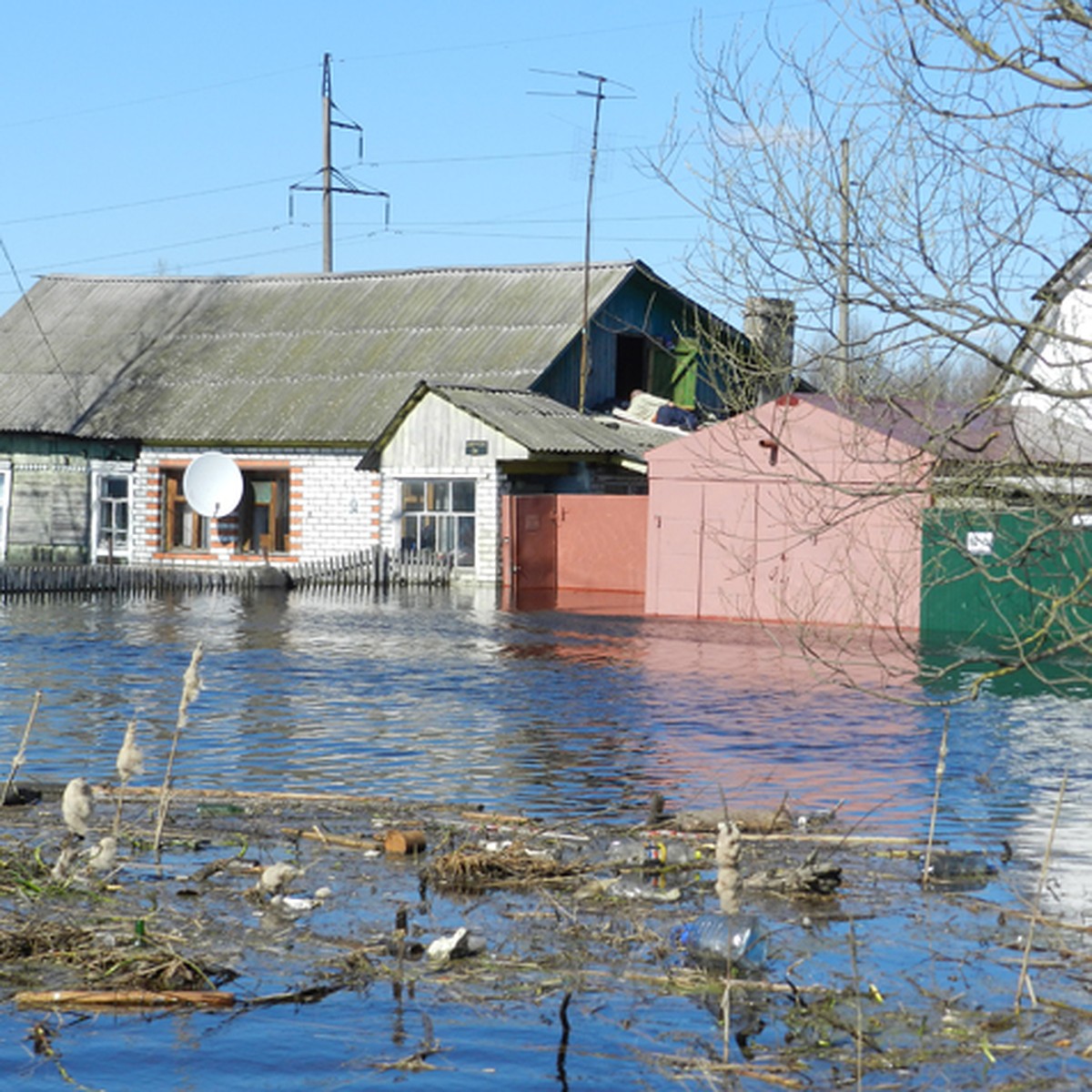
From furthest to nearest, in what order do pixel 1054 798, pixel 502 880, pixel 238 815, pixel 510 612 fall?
1. pixel 510 612
2. pixel 1054 798
3. pixel 238 815
4. pixel 502 880

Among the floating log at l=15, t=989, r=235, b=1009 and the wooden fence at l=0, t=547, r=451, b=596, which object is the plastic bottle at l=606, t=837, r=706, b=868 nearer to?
the floating log at l=15, t=989, r=235, b=1009

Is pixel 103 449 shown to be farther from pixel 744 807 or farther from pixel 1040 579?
pixel 744 807

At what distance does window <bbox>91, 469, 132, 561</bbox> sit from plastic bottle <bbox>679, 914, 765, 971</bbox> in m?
35.3

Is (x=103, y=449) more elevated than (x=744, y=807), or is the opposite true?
(x=103, y=449)

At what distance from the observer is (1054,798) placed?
39.9 feet

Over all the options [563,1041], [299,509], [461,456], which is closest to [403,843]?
[563,1041]

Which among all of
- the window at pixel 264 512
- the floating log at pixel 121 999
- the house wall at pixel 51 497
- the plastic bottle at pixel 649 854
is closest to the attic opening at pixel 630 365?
the window at pixel 264 512

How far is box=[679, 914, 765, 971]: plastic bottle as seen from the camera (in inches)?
291

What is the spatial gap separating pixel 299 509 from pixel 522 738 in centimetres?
2472

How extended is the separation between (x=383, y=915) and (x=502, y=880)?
0.86 m

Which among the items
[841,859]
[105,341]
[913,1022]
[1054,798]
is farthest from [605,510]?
[913,1022]

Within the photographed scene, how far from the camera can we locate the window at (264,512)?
3981 cm

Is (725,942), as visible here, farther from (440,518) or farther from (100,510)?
(100,510)

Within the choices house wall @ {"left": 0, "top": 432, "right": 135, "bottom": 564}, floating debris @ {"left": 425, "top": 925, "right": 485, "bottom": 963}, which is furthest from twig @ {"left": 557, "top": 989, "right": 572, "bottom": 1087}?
house wall @ {"left": 0, "top": 432, "right": 135, "bottom": 564}
